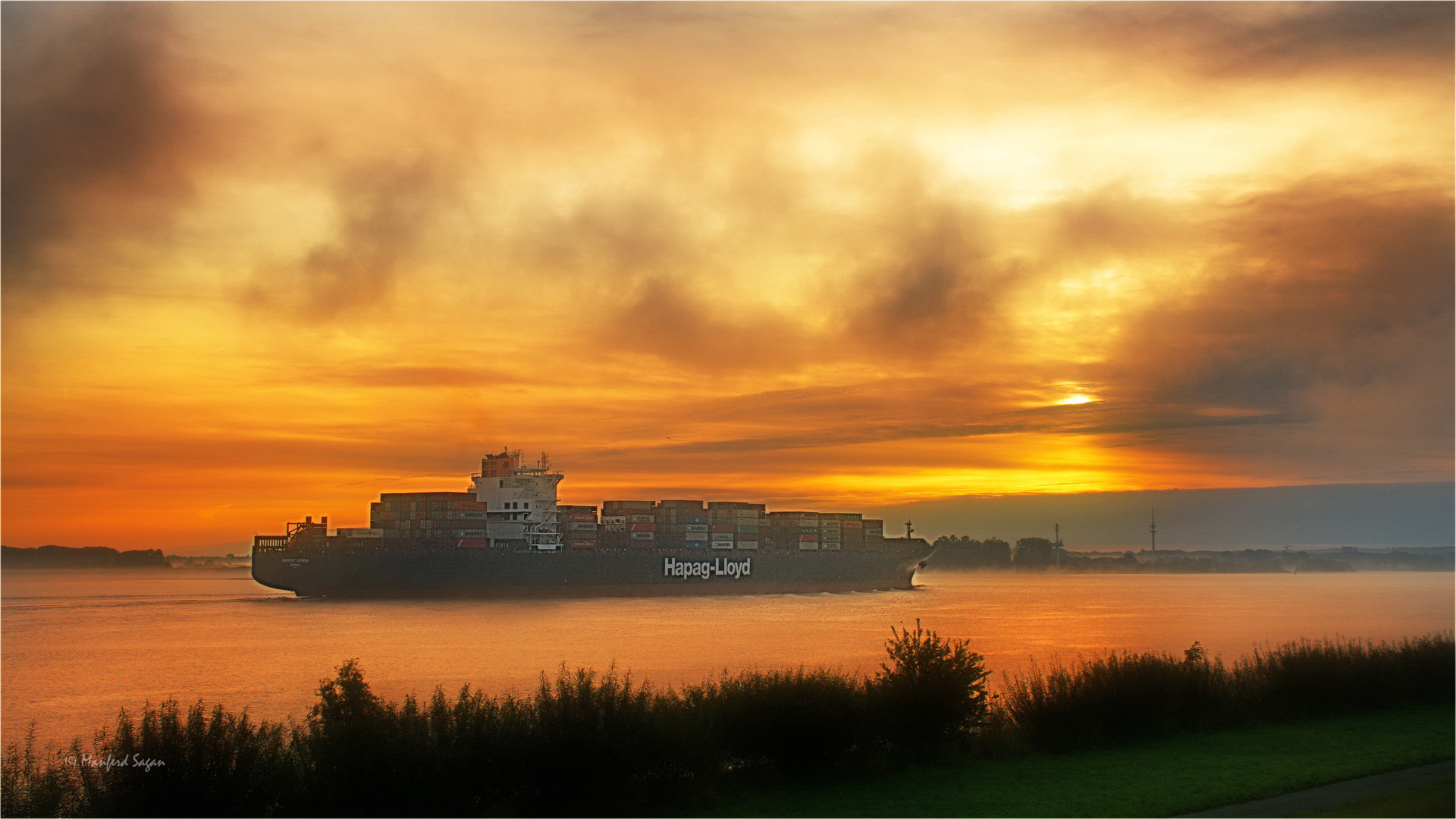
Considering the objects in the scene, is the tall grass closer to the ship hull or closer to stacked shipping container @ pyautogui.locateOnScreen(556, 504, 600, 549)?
the ship hull

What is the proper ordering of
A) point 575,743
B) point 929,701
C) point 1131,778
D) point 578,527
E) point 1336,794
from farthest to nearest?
point 578,527 → point 929,701 → point 1131,778 → point 575,743 → point 1336,794

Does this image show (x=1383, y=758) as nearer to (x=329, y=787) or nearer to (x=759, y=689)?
(x=759, y=689)

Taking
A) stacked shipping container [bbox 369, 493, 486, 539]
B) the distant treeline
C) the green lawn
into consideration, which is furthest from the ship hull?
the green lawn

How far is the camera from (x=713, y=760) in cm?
1133

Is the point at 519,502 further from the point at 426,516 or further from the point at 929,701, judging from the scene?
the point at 929,701

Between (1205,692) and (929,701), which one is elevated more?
(929,701)

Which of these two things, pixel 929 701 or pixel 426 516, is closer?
pixel 929 701

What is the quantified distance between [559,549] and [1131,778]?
210 ft

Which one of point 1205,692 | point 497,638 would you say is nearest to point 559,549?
point 497,638

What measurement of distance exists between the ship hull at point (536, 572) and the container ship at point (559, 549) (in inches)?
3.3

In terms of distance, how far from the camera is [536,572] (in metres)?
69.2

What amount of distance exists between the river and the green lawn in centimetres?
1304

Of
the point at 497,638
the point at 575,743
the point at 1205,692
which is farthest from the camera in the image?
the point at 497,638

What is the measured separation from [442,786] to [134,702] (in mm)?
21782
